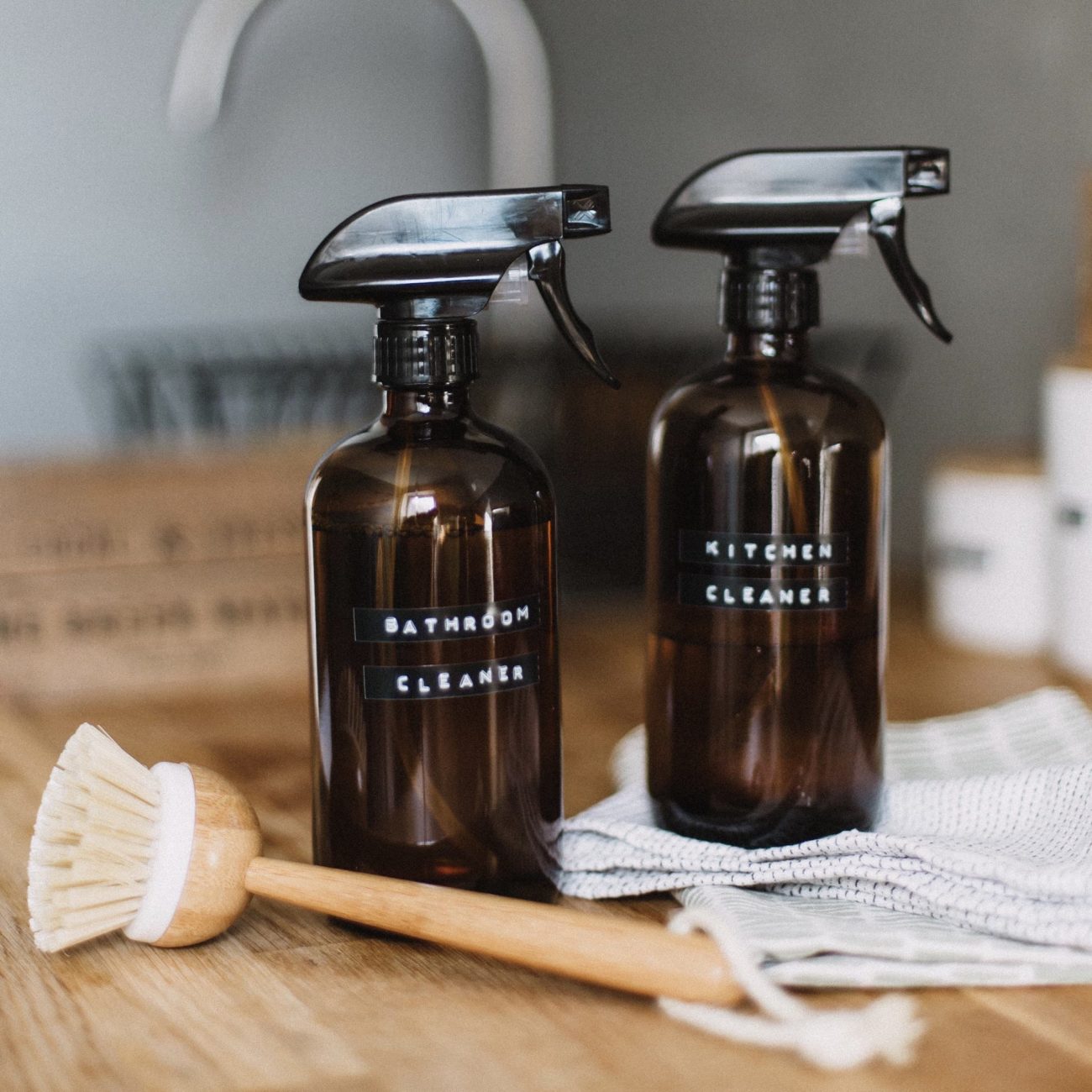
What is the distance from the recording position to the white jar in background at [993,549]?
2.69ft

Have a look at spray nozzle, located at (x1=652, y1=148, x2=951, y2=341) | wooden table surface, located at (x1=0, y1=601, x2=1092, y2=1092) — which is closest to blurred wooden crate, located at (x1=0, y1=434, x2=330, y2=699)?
wooden table surface, located at (x1=0, y1=601, x2=1092, y2=1092)

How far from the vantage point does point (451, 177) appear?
994 mm

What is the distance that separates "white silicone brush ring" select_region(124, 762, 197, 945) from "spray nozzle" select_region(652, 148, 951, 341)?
0.24 metres

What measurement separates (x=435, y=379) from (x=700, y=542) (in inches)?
4.3

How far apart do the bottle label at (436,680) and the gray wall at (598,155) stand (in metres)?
0.54

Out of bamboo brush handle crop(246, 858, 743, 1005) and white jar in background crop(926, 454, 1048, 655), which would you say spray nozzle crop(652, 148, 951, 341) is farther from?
white jar in background crop(926, 454, 1048, 655)

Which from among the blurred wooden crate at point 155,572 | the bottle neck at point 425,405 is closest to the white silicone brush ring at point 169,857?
the bottle neck at point 425,405

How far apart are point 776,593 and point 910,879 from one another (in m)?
0.10

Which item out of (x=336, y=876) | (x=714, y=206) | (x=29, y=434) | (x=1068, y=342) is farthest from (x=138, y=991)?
(x=1068, y=342)

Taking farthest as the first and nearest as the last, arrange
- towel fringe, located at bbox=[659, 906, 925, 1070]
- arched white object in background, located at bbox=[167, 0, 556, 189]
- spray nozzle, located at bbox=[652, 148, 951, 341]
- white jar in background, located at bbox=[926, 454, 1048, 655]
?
white jar in background, located at bbox=[926, 454, 1048, 655] < arched white object in background, located at bbox=[167, 0, 556, 189] < spray nozzle, located at bbox=[652, 148, 951, 341] < towel fringe, located at bbox=[659, 906, 925, 1070]

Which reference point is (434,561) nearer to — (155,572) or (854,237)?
(854,237)

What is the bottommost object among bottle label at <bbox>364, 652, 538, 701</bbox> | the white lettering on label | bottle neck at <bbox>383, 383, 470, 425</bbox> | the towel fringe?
the towel fringe

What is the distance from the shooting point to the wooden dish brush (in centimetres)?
40

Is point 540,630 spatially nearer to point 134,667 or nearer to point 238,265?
point 134,667
